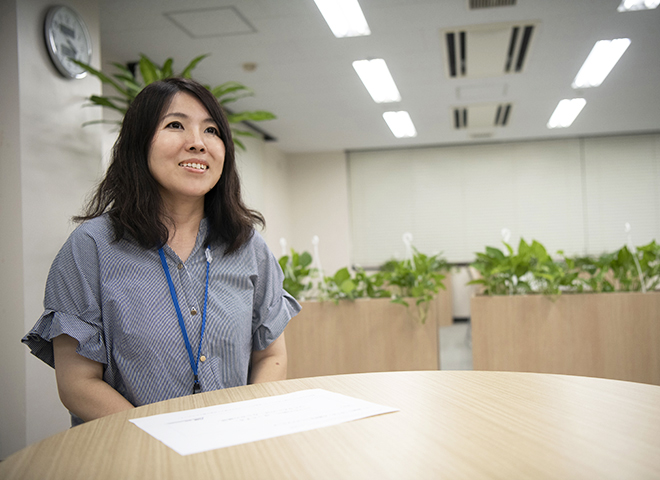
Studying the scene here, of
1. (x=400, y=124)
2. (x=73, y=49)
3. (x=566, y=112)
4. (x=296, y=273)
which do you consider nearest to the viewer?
(x=73, y=49)

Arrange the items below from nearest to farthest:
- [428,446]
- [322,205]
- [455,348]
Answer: [428,446]
[455,348]
[322,205]

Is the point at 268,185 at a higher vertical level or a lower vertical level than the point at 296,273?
higher

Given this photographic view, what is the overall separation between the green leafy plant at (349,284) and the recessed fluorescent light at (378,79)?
8.40 feet

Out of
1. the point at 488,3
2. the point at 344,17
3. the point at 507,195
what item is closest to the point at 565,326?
the point at 488,3

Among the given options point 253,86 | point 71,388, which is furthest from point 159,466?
point 253,86

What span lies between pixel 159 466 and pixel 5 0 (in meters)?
3.04

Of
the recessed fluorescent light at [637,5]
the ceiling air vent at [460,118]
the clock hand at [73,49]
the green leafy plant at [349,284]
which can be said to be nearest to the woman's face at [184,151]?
the green leafy plant at [349,284]

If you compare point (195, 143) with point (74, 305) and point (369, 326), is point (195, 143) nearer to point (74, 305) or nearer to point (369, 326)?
point (74, 305)

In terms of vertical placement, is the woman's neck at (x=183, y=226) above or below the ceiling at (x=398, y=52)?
below

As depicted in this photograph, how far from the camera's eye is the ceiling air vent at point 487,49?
4.29 metres

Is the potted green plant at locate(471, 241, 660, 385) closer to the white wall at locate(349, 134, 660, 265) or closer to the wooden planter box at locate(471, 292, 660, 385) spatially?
the wooden planter box at locate(471, 292, 660, 385)

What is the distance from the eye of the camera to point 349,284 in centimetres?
313

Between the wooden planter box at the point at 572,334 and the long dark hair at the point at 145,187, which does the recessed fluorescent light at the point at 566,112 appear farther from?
the long dark hair at the point at 145,187

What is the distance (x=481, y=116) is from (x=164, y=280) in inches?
264
